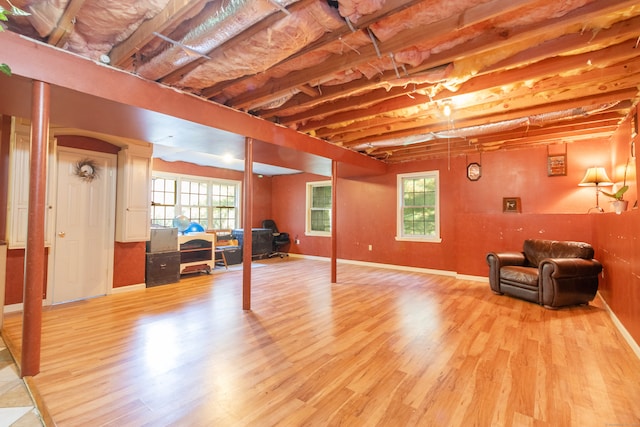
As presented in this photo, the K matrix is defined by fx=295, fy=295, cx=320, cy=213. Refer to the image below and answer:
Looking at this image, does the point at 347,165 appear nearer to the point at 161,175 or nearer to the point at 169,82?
the point at 169,82

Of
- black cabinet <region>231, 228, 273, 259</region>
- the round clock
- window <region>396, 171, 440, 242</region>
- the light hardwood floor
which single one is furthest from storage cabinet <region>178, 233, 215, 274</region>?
the round clock

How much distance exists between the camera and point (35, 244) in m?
2.11

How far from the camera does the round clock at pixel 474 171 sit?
18.9ft

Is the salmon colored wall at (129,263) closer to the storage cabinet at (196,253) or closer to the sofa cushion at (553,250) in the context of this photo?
the storage cabinet at (196,253)

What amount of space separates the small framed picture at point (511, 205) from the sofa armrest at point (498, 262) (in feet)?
3.64

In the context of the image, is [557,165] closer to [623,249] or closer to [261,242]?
[623,249]

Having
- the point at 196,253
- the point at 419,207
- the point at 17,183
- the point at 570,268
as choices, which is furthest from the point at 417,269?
the point at 17,183

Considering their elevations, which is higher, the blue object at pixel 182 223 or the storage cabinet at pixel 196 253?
the blue object at pixel 182 223

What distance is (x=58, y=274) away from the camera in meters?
4.04

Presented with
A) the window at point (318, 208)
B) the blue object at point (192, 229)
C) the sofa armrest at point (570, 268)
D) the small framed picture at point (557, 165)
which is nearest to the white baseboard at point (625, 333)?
the sofa armrest at point (570, 268)

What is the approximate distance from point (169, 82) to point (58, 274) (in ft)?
10.7

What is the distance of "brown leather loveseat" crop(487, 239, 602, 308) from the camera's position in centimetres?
371

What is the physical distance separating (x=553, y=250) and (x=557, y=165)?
1.64 m

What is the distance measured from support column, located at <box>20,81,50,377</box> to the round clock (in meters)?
6.19
